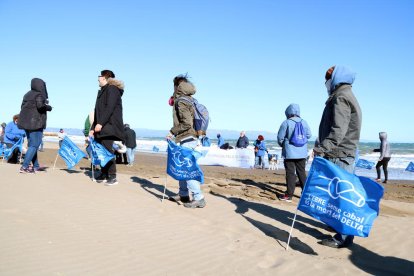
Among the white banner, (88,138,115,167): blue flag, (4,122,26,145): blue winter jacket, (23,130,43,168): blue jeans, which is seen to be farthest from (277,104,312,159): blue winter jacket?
the white banner

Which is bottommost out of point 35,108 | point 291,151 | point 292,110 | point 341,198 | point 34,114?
point 341,198

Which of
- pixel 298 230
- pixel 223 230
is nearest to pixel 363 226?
pixel 298 230

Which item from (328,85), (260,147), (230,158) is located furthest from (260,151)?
(328,85)

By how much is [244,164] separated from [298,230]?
43.3 feet

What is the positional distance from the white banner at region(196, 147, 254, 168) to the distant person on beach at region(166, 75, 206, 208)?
12355 mm

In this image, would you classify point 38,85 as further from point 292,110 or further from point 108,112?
point 292,110

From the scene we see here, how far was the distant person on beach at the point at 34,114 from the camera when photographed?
696 cm

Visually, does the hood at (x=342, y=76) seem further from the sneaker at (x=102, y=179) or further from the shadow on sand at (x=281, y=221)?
the sneaker at (x=102, y=179)

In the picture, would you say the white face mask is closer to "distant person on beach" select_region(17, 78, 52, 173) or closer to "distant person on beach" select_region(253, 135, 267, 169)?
"distant person on beach" select_region(17, 78, 52, 173)

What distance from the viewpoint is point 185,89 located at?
548 centimetres

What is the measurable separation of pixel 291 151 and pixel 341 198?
336 cm

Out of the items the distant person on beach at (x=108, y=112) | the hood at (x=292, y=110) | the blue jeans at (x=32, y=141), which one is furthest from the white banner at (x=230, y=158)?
the distant person on beach at (x=108, y=112)

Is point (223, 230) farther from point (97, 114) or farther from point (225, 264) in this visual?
point (97, 114)

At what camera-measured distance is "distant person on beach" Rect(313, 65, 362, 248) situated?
13.4ft
